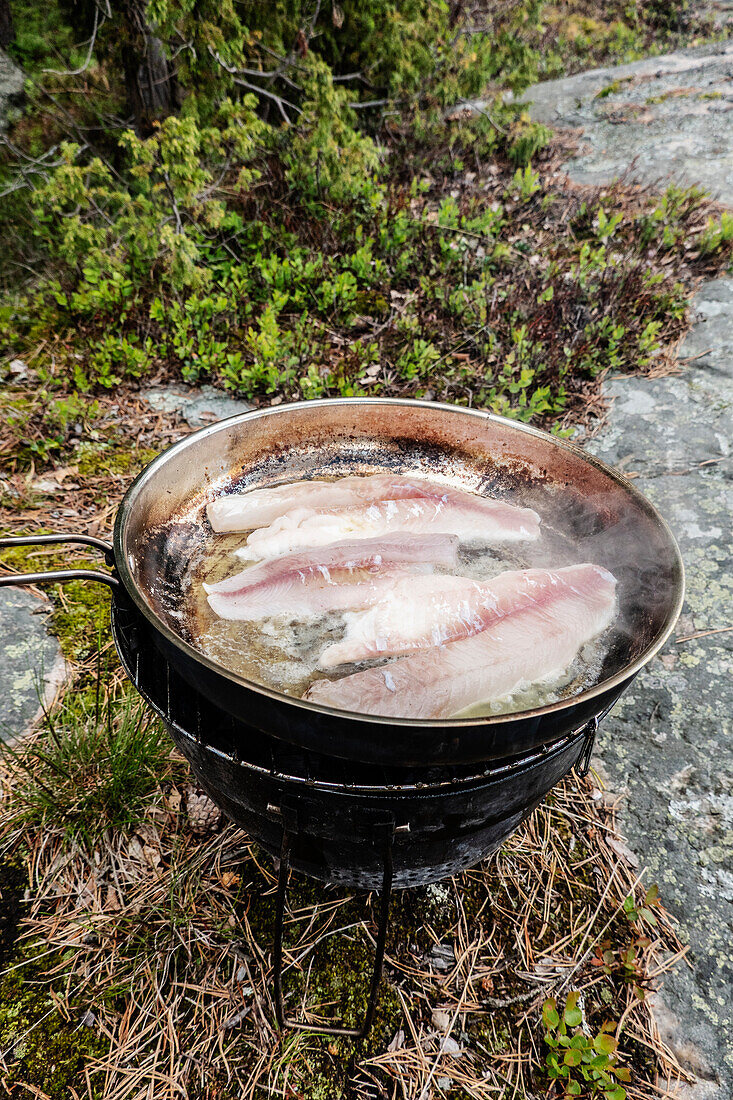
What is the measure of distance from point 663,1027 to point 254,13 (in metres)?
6.96

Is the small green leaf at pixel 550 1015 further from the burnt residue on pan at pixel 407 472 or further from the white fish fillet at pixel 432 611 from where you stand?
the white fish fillet at pixel 432 611

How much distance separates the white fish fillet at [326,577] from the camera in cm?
212

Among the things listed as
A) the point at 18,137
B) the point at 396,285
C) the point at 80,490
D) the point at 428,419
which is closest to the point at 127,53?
the point at 18,137

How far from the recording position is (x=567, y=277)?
20.0ft

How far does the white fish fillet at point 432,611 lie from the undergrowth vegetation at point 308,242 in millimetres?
2903

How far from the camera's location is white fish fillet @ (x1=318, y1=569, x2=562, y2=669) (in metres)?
2.06

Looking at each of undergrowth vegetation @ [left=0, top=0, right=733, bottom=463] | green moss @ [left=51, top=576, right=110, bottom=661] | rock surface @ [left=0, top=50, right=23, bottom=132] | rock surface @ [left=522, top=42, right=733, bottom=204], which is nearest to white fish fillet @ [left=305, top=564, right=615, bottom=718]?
green moss @ [left=51, top=576, right=110, bottom=661]

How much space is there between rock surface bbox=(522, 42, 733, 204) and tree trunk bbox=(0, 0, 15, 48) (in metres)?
6.29

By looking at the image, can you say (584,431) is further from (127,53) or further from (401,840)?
(127,53)

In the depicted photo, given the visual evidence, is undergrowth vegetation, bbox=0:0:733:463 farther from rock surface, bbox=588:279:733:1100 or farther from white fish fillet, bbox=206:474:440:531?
white fish fillet, bbox=206:474:440:531

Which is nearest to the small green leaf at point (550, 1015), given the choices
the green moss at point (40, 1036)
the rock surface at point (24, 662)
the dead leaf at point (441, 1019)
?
the dead leaf at point (441, 1019)

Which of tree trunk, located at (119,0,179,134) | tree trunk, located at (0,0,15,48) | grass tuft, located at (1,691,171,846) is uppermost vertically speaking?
tree trunk, located at (0,0,15,48)

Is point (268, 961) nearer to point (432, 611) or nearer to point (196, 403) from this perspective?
point (432, 611)

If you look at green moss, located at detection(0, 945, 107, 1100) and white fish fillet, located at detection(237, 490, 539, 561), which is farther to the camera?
white fish fillet, located at detection(237, 490, 539, 561)
